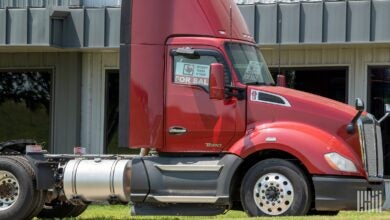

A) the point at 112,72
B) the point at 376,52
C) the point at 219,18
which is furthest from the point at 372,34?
the point at 112,72

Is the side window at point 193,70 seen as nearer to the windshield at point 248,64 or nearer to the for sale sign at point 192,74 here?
the for sale sign at point 192,74

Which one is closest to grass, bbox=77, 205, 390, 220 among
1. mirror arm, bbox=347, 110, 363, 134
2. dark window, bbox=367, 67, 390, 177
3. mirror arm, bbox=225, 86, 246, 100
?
mirror arm, bbox=347, 110, 363, 134

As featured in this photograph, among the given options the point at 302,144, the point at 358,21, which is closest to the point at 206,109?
the point at 302,144

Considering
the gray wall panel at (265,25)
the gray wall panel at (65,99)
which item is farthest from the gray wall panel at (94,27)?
the gray wall panel at (265,25)

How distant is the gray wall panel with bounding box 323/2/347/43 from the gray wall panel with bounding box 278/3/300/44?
23.0 inches

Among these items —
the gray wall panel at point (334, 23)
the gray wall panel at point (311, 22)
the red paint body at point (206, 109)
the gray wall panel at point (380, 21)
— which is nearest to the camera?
the red paint body at point (206, 109)

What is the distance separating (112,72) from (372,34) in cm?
626

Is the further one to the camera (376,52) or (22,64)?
(22,64)

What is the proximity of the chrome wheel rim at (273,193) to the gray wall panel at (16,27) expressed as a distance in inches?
319

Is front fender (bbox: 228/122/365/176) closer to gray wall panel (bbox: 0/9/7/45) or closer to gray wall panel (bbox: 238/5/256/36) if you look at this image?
gray wall panel (bbox: 238/5/256/36)

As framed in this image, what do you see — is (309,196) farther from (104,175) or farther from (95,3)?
(95,3)

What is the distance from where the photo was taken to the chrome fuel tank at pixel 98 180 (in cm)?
1194

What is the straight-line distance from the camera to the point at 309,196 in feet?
36.4

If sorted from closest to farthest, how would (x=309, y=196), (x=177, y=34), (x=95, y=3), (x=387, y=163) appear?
(x=309, y=196) → (x=177, y=34) → (x=387, y=163) → (x=95, y=3)
